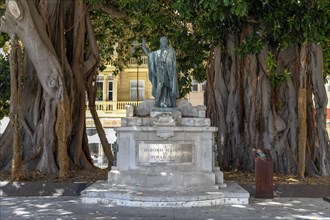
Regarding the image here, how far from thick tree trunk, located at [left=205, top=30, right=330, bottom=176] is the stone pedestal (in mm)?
2459

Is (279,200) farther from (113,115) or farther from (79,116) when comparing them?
(113,115)

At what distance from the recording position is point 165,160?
901 centimetres

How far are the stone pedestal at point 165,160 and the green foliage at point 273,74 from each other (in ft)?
8.34

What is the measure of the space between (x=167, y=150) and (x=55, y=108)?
12.3 feet

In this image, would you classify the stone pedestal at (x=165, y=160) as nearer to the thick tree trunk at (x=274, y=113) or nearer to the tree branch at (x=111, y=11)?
the thick tree trunk at (x=274, y=113)

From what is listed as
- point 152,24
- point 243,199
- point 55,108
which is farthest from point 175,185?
point 152,24

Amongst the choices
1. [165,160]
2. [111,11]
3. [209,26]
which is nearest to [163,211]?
[165,160]

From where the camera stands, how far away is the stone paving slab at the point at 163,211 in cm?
720

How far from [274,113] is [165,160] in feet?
12.4

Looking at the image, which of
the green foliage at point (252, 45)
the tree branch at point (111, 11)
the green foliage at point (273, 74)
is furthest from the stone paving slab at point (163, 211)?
the tree branch at point (111, 11)

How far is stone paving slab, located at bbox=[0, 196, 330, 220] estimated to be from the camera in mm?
7199

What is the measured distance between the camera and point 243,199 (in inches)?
334

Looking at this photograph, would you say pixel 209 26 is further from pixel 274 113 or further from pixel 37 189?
pixel 37 189

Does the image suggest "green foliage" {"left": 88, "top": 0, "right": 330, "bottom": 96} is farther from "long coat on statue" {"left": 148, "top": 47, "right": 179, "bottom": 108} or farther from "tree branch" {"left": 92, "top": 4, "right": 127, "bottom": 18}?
"long coat on statue" {"left": 148, "top": 47, "right": 179, "bottom": 108}
